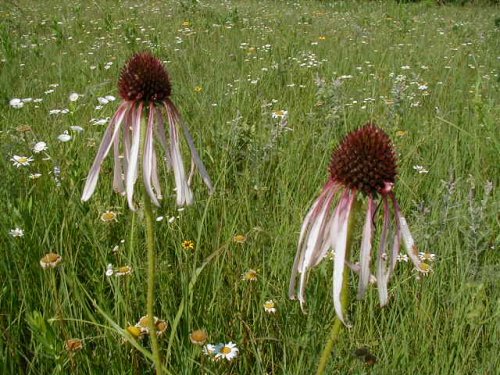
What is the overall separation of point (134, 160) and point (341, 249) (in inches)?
14.1

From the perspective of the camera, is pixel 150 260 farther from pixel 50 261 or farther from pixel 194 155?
pixel 50 261

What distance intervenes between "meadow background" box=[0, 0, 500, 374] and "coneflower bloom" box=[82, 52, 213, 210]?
256 millimetres

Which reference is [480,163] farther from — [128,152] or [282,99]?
[128,152]

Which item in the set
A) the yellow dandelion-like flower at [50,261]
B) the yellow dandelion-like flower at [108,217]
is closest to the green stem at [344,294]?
the yellow dandelion-like flower at [50,261]

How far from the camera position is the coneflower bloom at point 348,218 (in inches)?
28.2

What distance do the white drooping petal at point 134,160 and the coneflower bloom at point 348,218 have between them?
27cm

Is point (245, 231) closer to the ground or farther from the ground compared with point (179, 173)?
closer to the ground

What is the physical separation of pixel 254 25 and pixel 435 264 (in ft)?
15.1

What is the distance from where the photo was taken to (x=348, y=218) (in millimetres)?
712

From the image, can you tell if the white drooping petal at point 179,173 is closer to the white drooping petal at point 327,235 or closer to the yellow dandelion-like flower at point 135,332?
the white drooping petal at point 327,235

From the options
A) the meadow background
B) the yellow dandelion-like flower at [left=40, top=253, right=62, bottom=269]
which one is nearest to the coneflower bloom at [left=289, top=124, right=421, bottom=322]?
the meadow background

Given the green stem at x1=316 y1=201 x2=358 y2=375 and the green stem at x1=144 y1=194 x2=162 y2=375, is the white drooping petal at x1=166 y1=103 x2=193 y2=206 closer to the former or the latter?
the green stem at x1=144 y1=194 x2=162 y2=375

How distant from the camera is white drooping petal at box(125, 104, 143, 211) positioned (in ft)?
2.53

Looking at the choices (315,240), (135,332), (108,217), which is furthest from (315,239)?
(108,217)
